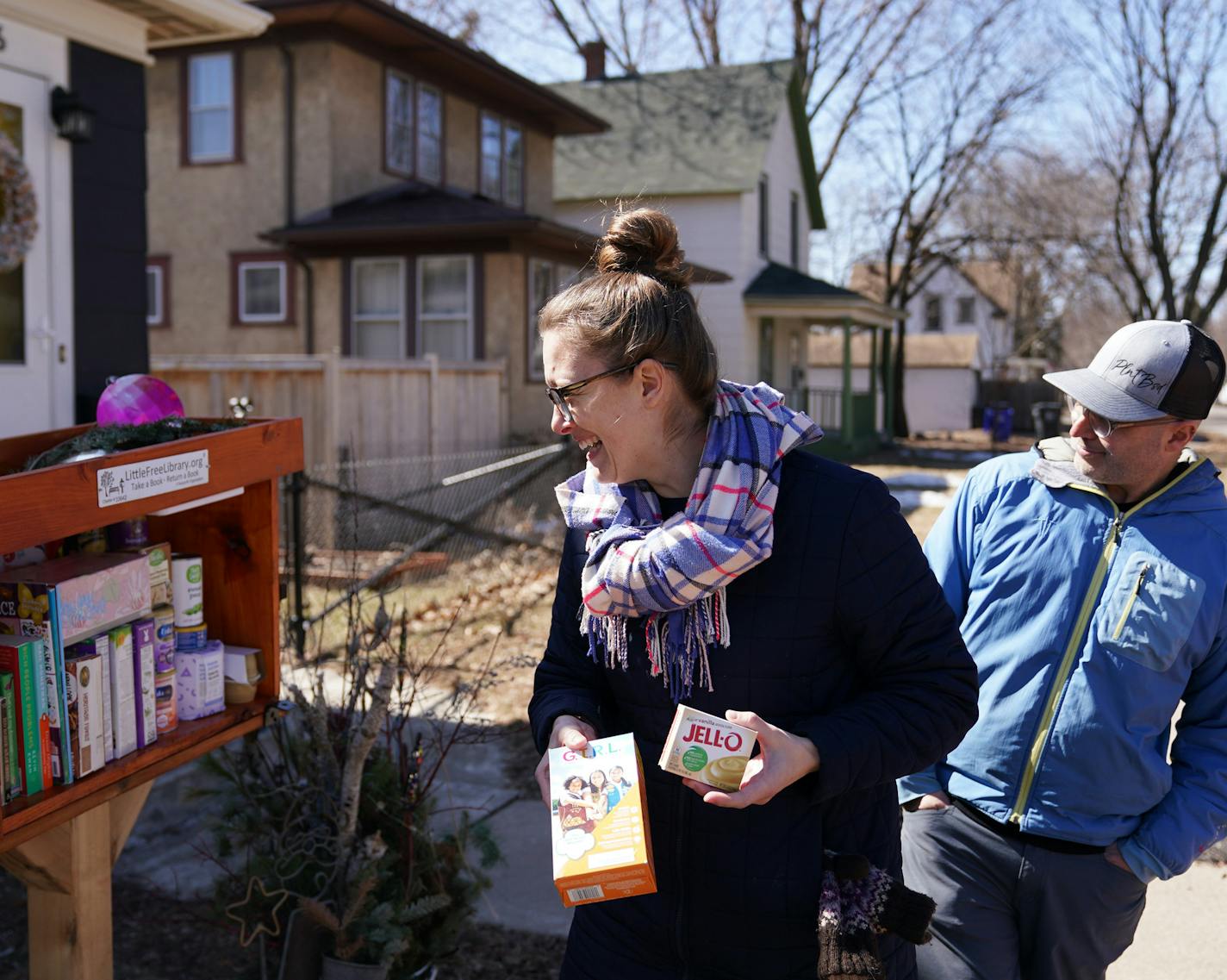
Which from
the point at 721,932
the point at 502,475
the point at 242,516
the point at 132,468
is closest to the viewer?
the point at 721,932

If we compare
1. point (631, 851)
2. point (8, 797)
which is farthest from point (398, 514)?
point (631, 851)

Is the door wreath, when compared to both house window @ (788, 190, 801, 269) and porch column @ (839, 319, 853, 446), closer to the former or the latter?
porch column @ (839, 319, 853, 446)

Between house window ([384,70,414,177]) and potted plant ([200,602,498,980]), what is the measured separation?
1374 centimetres

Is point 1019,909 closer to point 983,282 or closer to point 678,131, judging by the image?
point 678,131

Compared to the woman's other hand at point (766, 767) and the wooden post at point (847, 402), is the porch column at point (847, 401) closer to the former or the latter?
the wooden post at point (847, 402)

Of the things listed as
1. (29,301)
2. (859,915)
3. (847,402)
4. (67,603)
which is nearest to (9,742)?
(67,603)

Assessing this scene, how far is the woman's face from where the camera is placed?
81.9 inches

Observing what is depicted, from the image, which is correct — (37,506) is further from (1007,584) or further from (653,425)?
(1007,584)

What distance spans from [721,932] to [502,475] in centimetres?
993

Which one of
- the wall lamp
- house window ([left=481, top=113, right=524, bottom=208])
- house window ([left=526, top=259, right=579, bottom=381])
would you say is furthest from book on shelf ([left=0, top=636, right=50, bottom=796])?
house window ([left=481, top=113, right=524, bottom=208])

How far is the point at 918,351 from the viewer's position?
43.5 meters

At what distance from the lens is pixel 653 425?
6.98 feet

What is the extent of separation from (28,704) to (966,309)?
193 ft

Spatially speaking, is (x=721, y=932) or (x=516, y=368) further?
(x=516, y=368)
